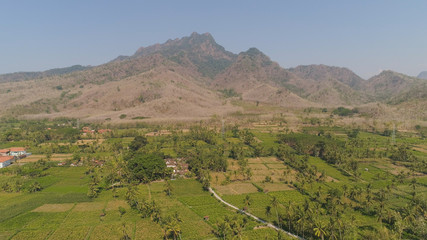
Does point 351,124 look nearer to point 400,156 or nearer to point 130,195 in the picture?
point 400,156

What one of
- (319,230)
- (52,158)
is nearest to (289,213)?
(319,230)

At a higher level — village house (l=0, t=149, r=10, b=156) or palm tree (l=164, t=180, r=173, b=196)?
village house (l=0, t=149, r=10, b=156)

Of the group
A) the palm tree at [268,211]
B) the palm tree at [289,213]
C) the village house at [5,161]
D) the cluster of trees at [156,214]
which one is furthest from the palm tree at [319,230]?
the village house at [5,161]

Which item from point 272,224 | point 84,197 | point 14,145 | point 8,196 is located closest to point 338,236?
point 272,224

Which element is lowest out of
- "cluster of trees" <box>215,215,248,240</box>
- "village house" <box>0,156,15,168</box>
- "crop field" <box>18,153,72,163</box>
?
"cluster of trees" <box>215,215,248,240</box>

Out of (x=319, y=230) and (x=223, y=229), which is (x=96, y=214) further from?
(x=319, y=230)

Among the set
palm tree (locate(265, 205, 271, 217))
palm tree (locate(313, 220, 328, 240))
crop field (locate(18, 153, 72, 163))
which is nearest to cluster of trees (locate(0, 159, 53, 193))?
crop field (locate(18, 153, 72, 163))

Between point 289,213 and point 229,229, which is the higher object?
point 289,213

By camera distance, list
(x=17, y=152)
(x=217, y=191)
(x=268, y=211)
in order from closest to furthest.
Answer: (x=268, y=211)
(x=217, y=191)
(x=17, y=152)

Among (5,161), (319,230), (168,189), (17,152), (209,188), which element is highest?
(17,152)

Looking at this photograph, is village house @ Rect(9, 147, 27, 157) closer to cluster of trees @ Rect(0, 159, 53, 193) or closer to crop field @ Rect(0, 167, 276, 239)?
cluster of trees @ Rect(0, 159, 53, 193)

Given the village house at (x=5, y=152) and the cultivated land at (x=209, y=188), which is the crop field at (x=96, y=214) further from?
the village house at (x=5, y=152)
